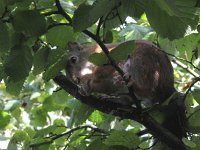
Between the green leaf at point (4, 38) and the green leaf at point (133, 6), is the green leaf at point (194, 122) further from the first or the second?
the green leaf at point (4, 38)

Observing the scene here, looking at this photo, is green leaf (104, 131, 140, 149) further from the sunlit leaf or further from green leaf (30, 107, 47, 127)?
green leaf (30, 107, 47, 127)

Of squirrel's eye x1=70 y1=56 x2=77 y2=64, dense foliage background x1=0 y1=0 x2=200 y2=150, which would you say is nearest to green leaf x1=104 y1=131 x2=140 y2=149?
dense foliage background x1=0 y1=0 x2=200 y2=150

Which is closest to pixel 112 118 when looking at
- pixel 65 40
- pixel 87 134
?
pixel 87 134

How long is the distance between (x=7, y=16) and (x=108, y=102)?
0.60m

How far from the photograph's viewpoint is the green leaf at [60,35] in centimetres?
134

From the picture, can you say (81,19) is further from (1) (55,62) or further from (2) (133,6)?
(1) (55,62)

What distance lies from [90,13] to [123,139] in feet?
1.84

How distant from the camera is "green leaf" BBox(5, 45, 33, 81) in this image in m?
1.28

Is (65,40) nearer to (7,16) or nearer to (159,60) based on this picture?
(7,16)

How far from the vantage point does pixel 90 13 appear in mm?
1029

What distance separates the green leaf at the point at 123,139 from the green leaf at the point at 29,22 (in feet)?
1.54

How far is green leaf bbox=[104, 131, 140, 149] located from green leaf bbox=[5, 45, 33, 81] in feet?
1.21

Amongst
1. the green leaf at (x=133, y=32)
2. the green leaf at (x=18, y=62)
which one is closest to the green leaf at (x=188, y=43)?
the green leaf at (x=133, y=32)

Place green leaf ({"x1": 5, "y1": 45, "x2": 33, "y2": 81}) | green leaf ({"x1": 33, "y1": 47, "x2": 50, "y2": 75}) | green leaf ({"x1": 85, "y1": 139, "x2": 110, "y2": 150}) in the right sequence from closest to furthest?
1. green leaf ({"x1": 5, "y1": 45, "x2": 33, "y2": 81})
2. green leaf ({"x1": 33, "y1": 47, "x2": 50, "y2": 75})
3. green leaf ({"x1": 85, "y1": 139, "x2": 110, "y2": 150})
